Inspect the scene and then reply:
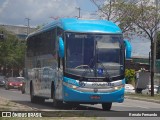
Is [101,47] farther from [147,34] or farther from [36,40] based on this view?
[147,34]

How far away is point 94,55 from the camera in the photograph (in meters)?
19.5

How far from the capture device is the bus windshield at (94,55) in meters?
19.4

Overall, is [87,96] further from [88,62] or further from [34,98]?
[34,98]

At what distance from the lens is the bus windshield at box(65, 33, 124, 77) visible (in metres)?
19.4

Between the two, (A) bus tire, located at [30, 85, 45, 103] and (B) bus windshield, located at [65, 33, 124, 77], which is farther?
(A) bus tire, located at [30, 85, 45, 103]

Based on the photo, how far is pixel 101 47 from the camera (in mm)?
19688

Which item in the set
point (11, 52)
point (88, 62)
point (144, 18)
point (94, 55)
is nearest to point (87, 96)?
point (88, 62)

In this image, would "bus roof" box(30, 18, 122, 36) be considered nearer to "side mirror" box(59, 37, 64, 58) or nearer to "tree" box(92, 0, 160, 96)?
"side mirror" box(59, 37, 64, 58)

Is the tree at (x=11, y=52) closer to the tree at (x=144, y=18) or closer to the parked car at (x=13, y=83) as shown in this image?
the parked car at (x=13, y=83)

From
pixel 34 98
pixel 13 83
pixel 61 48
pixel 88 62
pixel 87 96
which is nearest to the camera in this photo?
pixel 61 48

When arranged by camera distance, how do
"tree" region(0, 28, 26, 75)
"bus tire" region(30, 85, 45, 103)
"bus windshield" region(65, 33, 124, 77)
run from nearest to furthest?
"bus windshield" region(65, 33, 124, 77) < "bus tire" region(30, 85, 45, 103) < "tree" region(0, 28, 26, 75)

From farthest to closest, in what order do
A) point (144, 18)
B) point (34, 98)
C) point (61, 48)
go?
1. point (144, 18)
2. point (34, 98)
3. point (61, 48)

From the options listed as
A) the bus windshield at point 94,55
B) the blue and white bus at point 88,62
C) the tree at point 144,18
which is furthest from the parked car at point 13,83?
the bus windshield at point 94,55

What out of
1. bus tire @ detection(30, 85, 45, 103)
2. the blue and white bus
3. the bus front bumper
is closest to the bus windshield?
the blue and white bus
